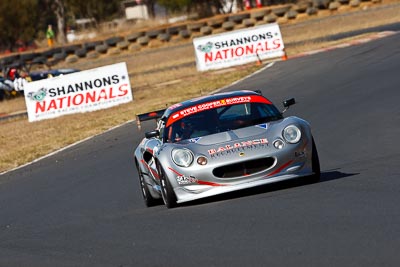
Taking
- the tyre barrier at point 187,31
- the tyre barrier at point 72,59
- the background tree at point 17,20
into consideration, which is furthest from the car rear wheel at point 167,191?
the background tree at point 17,20

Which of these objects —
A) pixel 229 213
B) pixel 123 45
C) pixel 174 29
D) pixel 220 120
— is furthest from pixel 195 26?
pixel 229 213

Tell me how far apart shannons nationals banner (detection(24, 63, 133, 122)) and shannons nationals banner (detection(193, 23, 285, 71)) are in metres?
4.65

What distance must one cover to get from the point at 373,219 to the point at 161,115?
4.73 meters

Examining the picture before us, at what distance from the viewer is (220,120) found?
1073cm

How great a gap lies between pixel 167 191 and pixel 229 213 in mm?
1154

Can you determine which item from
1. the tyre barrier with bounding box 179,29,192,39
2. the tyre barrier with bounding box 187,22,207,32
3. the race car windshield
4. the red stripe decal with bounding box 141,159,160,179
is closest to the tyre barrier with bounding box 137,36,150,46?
the tyre barrier with bounding box 179,29,192,39

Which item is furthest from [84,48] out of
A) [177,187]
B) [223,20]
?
[177,187]

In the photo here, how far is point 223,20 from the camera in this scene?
46.4 meters

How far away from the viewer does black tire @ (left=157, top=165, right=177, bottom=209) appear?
32.6ft

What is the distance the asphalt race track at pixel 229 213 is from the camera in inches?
277

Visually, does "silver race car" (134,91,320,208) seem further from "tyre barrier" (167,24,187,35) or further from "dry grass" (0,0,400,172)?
"tyre barrier" (167,24,187,35)

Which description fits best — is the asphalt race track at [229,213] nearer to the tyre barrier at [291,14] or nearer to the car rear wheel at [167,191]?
the car rear wheel at [167,191]

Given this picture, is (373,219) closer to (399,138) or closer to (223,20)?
(399,138)

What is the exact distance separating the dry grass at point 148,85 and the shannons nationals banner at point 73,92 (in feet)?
1.88
